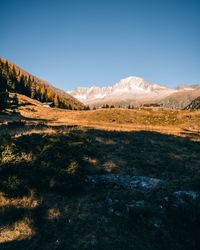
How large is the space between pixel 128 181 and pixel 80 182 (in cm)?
263

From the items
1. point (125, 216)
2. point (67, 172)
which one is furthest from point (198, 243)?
point (67, 172)

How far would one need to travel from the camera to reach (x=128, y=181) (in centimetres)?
1461

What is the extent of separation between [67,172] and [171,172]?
6.39 meters

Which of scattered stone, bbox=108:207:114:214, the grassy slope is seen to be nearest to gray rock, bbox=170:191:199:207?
the grassy slope

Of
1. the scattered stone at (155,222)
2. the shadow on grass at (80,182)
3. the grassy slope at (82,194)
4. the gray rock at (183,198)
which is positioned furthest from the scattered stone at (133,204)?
the gray rock at (183,198)

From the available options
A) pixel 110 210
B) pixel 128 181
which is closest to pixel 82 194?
pixel 110 210

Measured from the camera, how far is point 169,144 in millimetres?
23469

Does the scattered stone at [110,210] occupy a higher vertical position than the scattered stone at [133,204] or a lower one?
lower

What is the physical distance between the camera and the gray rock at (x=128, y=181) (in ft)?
46.5

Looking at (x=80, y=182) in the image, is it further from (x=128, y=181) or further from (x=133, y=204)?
(x=133, y=204)

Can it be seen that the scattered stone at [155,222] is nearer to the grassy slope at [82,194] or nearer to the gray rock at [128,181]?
the grassy slope at [82,194]

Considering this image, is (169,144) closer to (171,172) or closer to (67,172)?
(171,172)

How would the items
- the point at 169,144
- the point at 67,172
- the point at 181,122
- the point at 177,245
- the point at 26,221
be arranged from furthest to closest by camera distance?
the point at 181,122, the point at 169,144, the point at 67,172, the point at 26,221, the point at 177,245

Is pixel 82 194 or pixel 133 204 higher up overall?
pixel 133 204
